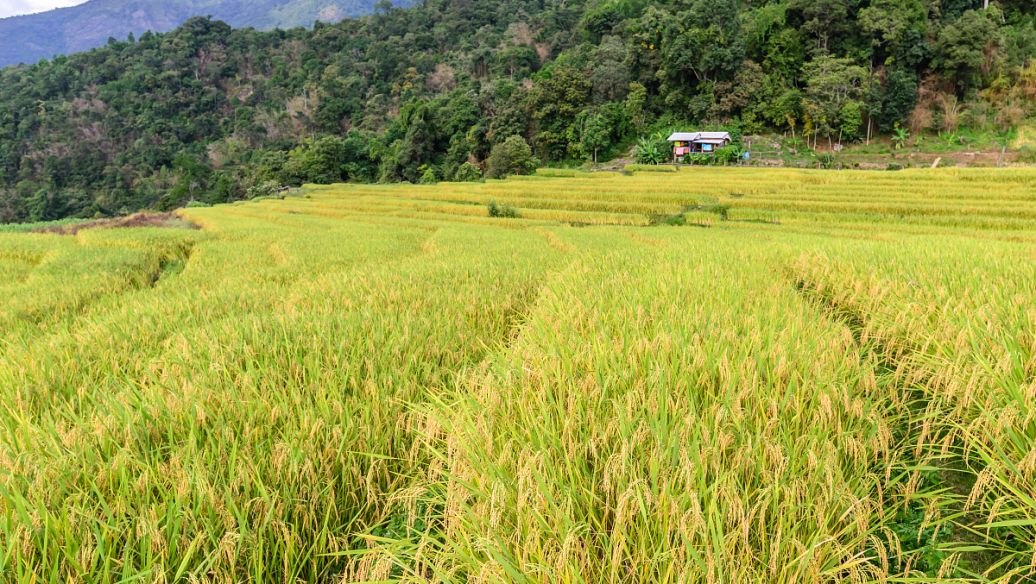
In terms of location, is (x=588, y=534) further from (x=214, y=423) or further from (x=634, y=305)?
(x=634, y=305)

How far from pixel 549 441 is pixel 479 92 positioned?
74.3 m

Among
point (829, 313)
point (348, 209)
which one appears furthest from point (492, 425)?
point (348, 209)

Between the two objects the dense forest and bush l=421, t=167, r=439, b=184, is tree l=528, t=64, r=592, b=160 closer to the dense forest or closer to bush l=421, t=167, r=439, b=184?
the dense forest

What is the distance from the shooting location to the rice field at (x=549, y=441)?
Answer: 1362 millimetres

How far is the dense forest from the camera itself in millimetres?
47625

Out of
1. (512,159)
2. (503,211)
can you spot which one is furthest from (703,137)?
(503,211)

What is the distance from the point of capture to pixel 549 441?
1.81 metres

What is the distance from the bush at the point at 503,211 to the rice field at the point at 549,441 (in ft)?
60.3

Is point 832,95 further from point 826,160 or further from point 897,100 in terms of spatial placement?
point 826,160

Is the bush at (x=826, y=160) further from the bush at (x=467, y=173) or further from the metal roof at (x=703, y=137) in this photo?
the bush at (x=467, y=173)

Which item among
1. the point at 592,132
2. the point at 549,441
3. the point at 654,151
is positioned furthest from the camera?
the point at 592,132

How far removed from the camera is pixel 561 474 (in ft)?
5.14

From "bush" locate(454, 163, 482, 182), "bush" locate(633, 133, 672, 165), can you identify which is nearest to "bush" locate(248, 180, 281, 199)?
"bush" locate(454, 163, 482, 182)

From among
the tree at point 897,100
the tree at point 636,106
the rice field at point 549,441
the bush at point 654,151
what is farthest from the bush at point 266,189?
the tree at point 897,100
